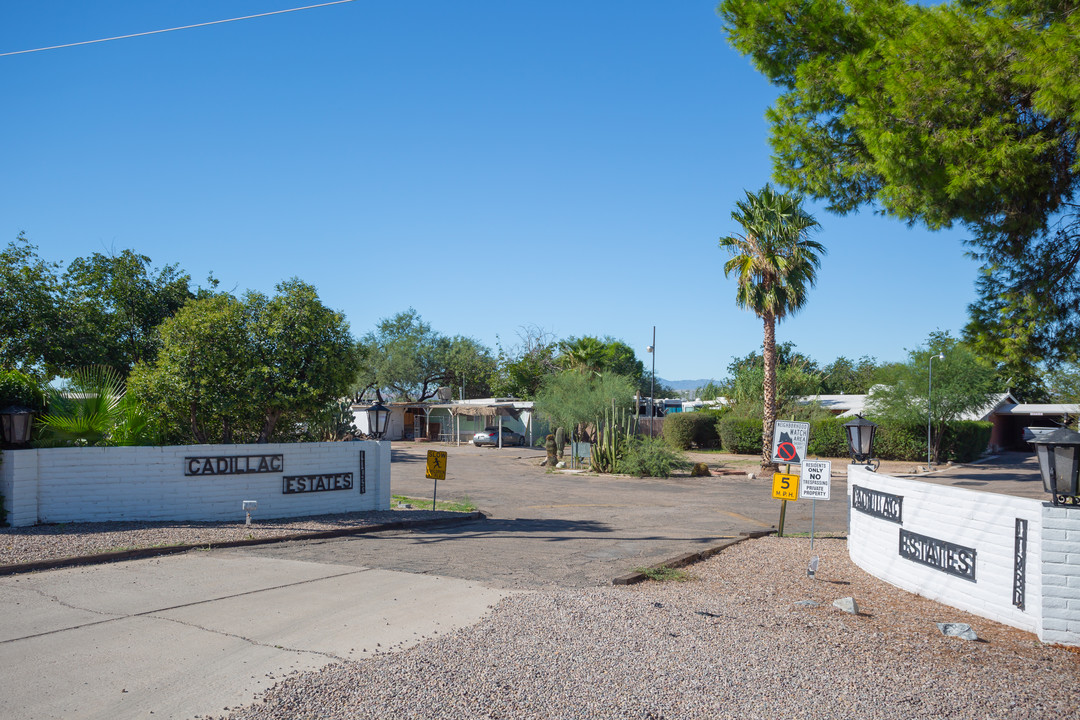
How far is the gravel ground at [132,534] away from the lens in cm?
909

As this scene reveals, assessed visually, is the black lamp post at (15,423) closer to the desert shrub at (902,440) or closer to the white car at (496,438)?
the desert shrub at (902,440)

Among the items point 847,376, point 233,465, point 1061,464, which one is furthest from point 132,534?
point 847,376

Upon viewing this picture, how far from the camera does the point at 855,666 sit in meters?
5.41

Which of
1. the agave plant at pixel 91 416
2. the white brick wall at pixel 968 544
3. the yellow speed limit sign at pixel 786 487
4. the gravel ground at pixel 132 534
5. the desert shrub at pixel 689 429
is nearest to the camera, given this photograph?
the white brick wall at pixel 968 544

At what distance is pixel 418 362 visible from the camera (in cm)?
6003

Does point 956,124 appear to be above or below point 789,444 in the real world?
above

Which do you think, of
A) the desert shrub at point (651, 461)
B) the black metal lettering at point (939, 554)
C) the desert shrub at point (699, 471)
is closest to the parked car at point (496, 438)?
the desert shrub at point (651, 461)

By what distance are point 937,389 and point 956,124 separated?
85.3ft

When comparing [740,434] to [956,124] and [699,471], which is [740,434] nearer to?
[699,471]

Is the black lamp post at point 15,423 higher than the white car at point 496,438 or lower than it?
higher

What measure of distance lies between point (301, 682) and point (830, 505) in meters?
16.5

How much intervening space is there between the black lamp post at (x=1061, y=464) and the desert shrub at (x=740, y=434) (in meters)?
31.5

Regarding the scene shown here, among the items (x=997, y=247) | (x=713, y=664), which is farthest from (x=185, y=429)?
(x=997, y=247)

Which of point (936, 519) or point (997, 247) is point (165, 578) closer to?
point (936, 519)
